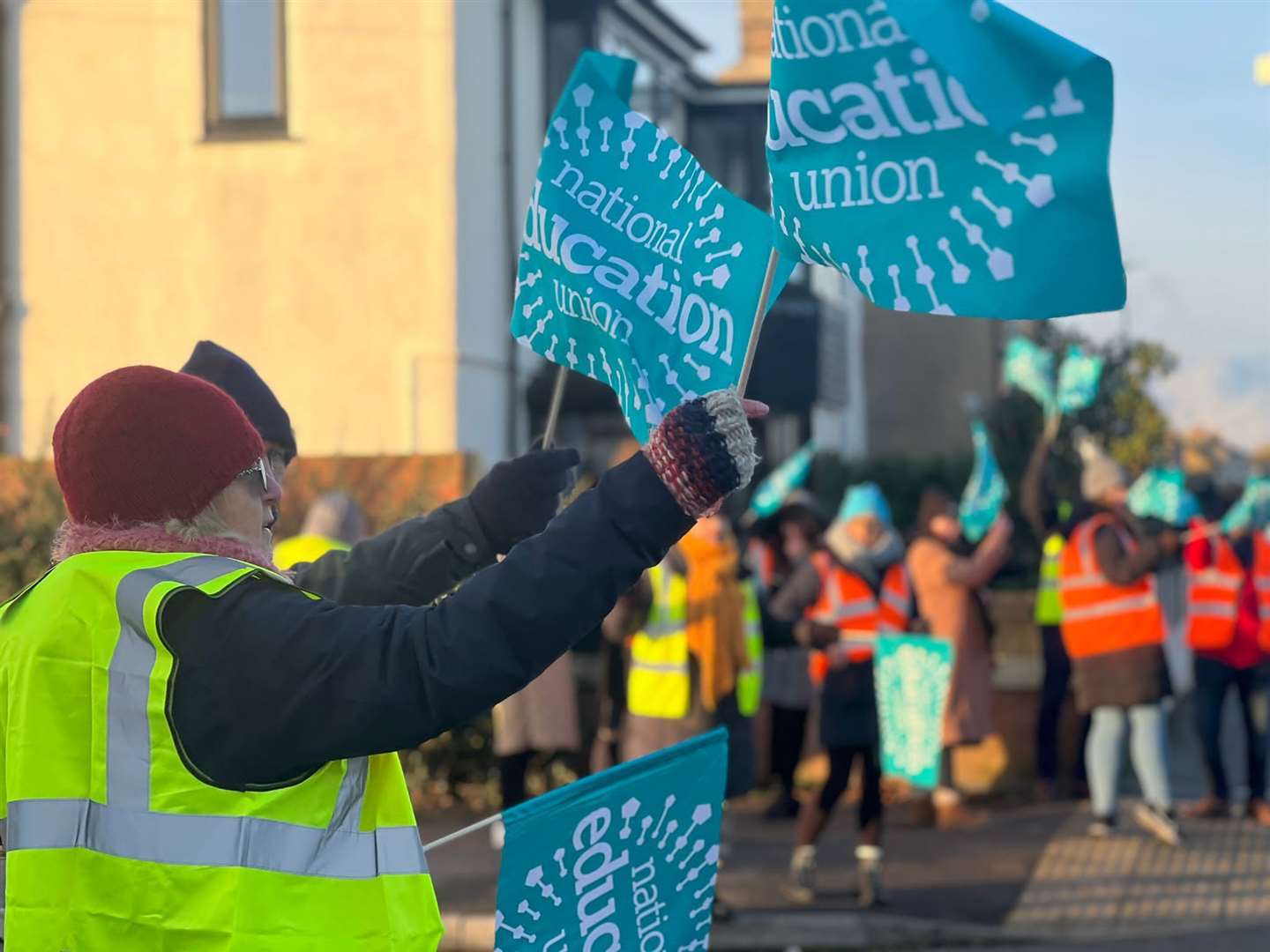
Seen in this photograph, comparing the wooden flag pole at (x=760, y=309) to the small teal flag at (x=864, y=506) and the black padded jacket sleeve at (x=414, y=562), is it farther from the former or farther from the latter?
the small teal flag at (x=864, y=506)

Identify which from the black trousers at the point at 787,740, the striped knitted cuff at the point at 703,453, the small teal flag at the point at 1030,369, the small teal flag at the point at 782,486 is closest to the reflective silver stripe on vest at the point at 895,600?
the black trousers at the point at 787,740

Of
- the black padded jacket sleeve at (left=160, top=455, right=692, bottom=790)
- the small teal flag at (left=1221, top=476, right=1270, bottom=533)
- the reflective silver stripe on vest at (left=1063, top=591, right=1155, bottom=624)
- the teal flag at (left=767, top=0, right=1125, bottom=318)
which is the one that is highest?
the teal flag at (left=767, top=0, right=1125, bottom=318)

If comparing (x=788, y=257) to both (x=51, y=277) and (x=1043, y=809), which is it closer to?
(x=1043, y=809)

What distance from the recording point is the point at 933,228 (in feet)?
8.95

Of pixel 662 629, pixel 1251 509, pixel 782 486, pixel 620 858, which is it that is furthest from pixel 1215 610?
pixel 620 858

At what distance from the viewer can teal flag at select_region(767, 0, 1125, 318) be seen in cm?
255

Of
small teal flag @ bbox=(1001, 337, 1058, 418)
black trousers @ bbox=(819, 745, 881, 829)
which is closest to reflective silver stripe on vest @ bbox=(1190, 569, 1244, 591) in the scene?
small teal flag @ bbox=(1001, 337, 1058, 418)

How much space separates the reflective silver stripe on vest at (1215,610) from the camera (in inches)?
421

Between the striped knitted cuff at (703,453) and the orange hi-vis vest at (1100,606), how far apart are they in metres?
7.28

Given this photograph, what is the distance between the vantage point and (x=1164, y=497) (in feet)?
38.8

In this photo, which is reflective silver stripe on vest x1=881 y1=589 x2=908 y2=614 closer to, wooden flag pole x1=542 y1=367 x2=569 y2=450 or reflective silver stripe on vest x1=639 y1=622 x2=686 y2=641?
reflective silver stripe on vest x1=639 y1=622 x2=686 y2=641

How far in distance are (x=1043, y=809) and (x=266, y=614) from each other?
8.90 meters

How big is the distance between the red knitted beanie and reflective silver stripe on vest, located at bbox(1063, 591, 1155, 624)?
7.53 metres

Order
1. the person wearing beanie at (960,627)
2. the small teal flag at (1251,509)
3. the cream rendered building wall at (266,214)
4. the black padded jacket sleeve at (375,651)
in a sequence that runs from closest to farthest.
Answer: the black padded jacket sleeve at (375,651)
the person wearing beanie at (960,627)
the small teal flag at (1251,509)
the cream rendered building wall at (266,214)
